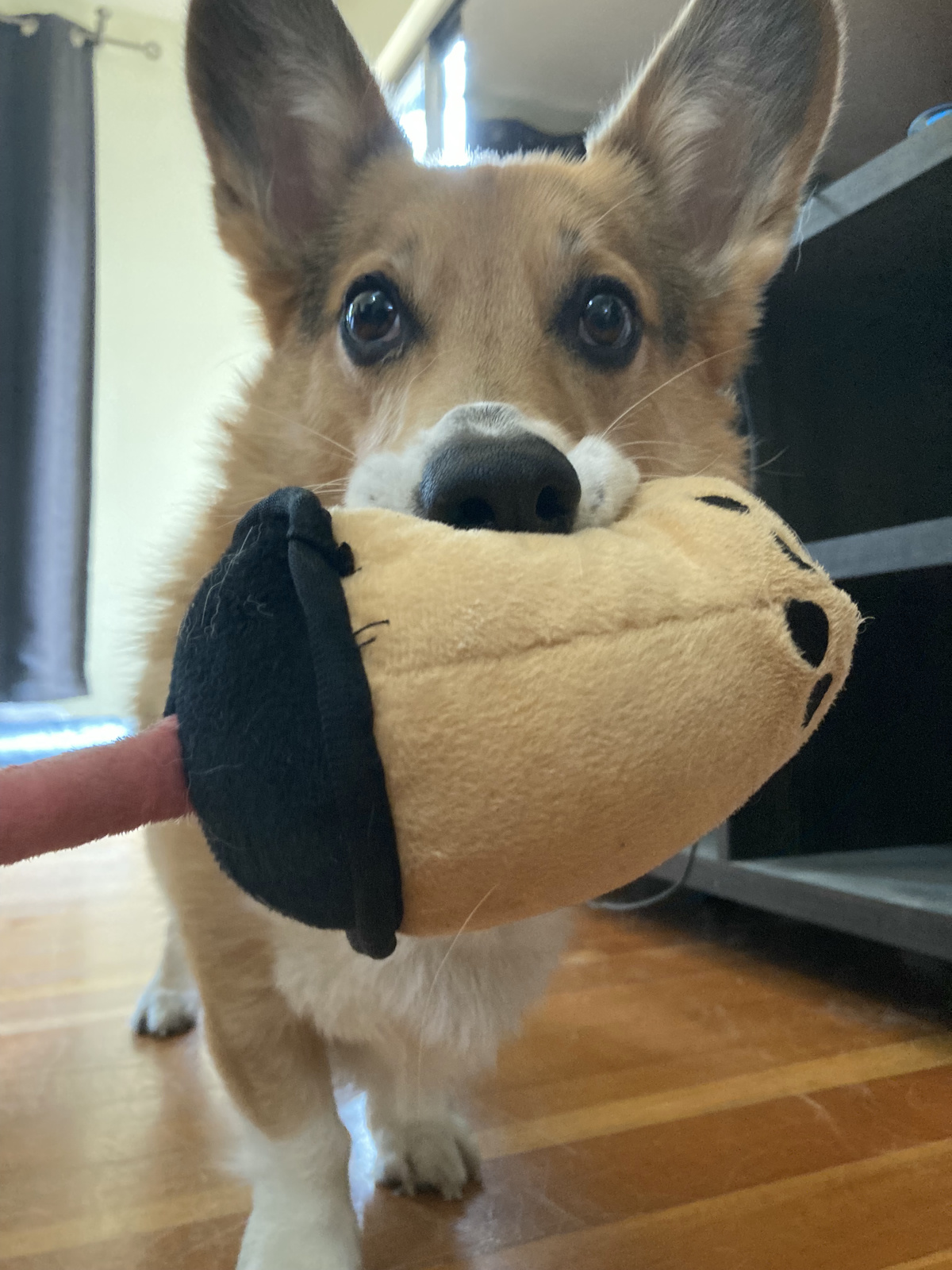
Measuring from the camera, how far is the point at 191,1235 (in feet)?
2.60

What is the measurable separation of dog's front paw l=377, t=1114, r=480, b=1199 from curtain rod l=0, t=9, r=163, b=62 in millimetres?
4488

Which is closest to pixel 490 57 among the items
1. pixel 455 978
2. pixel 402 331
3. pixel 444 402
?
pixel 402 331

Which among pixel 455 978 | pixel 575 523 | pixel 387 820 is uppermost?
pixel 575 523

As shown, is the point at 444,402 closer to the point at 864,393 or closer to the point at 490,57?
the point at 864,393

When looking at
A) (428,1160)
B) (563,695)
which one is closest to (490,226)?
(563,695)

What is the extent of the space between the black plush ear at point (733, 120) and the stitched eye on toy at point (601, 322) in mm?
247

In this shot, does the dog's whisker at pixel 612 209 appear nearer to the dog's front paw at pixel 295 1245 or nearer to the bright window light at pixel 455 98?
the dog's front paw at pixel 295 1245

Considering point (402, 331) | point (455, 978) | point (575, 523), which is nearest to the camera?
point (575, 523)

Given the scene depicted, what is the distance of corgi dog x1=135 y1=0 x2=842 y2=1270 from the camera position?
76 centimetres

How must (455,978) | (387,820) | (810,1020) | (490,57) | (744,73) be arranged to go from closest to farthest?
(387,820), (455,978), (744,73), (810,1020), (490,57)

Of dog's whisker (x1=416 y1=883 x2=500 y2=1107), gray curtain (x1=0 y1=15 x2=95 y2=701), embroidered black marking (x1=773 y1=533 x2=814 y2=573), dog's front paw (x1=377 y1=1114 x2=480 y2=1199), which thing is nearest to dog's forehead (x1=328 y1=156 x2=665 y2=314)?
embroidered black marking (x1=773 y1=533 x2=814 y2=573)

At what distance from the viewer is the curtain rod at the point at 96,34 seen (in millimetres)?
3748

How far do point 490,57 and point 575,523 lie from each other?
2031 millimetres

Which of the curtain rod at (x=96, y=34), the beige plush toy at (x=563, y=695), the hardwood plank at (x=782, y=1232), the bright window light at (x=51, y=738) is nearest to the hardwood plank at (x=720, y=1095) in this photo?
the hardwood plank at (x=782, y=1232)
